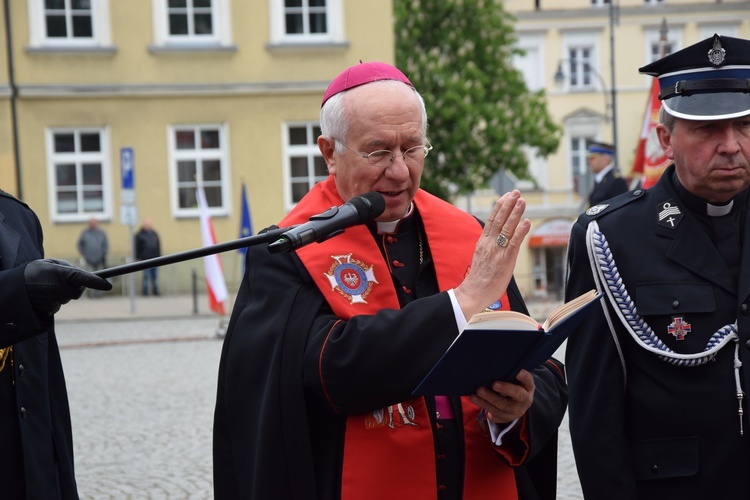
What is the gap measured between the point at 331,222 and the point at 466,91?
30.7 m

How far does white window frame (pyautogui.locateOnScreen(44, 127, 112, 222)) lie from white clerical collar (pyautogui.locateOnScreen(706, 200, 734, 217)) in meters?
23.8

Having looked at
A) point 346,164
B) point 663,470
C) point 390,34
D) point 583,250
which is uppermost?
point 390,34

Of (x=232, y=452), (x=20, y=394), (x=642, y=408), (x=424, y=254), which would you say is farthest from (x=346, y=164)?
(x=20, y=394)

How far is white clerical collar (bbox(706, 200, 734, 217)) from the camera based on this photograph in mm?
3340

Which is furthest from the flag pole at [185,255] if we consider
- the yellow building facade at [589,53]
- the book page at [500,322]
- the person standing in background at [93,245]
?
the yellow building facade at [589,53]

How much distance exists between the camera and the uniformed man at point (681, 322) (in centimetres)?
319

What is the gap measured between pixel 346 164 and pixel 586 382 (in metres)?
0.93

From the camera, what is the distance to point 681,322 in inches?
128

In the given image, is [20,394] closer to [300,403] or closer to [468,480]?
[300,403]

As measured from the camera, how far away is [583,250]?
134 inches

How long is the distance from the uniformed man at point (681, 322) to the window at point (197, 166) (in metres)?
23.4

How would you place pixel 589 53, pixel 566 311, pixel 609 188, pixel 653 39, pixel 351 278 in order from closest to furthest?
1. pixel 566 311
2. pixel 351 278
3. pixel 609 188
4. pixel 653 39
5. pixel 589 53

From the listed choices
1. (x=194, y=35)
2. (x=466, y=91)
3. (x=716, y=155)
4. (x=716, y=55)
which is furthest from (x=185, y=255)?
(x=466, y=91)

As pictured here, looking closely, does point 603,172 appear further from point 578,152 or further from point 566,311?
point 578,152
